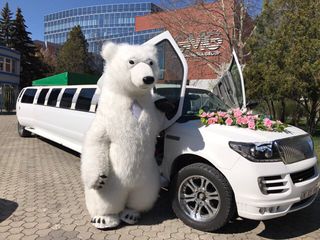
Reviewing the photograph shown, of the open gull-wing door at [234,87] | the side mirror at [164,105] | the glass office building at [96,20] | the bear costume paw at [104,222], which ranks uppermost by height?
the glass office building at [96,20]

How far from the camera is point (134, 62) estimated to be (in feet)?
13.1

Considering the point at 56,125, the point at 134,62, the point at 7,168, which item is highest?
the point at 134,62

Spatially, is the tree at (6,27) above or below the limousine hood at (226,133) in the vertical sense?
above

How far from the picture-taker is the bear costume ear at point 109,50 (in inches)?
163

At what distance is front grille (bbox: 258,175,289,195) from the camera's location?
11.9 ft

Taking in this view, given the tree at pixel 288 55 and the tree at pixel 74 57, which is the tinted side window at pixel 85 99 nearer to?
the tree at pixel 288 55

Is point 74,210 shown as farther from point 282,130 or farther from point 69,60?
point 69,60

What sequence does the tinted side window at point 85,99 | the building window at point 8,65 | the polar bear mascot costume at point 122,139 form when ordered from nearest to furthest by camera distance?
the polar bear mascot costume at point 122,139, the tinted side window at point 85,99, the building window at point 8,65

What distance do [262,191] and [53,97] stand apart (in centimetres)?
684

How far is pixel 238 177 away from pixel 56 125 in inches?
235

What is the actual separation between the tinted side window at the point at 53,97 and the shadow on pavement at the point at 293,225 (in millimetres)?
6255

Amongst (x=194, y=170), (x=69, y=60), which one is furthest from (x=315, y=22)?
(x=69, y=60)

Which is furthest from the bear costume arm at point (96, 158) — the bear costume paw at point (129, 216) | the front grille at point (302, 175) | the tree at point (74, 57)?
the tree at point (74, 57)

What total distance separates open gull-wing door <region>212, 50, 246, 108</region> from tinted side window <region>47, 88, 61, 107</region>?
5035 mm
